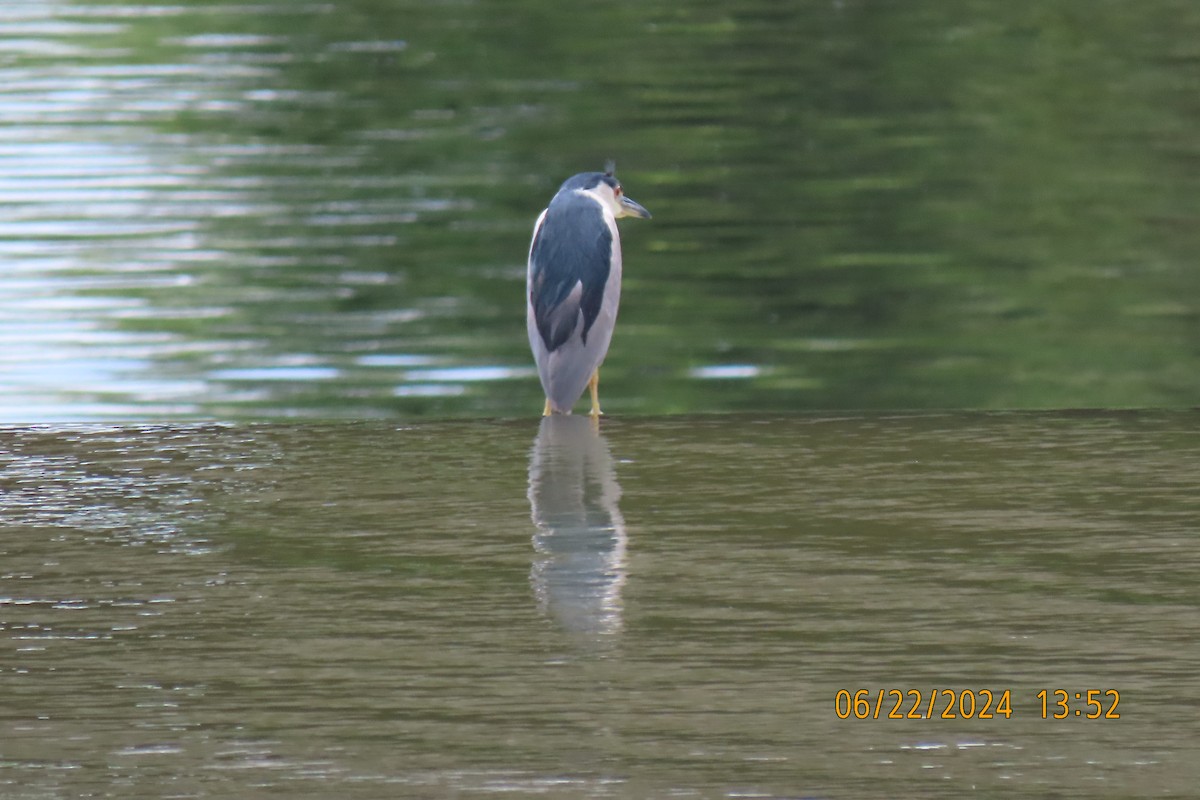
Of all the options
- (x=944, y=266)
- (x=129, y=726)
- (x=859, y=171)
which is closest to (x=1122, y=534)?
(x=129, y=726)

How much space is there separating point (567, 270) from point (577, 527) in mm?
1297

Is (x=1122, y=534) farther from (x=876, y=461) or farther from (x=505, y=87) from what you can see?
(x=505, y=87)

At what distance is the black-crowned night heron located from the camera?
4.55 metres

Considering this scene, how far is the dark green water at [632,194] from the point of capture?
4922mm

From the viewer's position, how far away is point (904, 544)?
10.9ft

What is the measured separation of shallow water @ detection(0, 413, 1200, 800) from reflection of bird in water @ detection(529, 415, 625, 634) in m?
0.01

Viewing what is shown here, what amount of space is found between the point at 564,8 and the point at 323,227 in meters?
2.52

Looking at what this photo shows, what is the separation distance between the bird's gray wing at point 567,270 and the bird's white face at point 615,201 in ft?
0.83

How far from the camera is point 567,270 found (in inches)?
184
